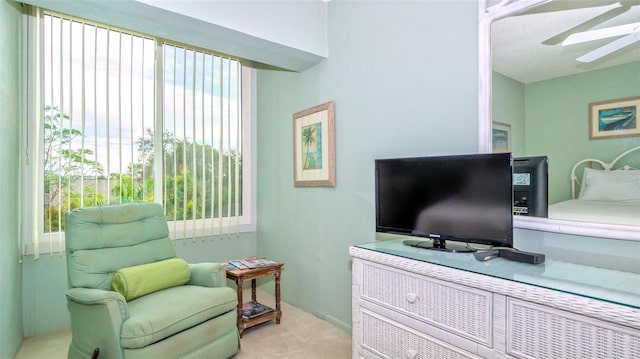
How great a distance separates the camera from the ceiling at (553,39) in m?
1.37

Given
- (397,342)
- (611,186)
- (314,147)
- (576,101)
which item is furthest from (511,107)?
(314,147)

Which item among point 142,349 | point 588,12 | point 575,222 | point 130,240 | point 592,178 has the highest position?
point 588,12

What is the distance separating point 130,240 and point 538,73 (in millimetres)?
2672

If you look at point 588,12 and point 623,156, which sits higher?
point 588,12

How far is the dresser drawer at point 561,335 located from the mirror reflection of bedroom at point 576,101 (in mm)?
548

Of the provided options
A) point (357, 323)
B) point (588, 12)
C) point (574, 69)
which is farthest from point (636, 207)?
point (357, 323)

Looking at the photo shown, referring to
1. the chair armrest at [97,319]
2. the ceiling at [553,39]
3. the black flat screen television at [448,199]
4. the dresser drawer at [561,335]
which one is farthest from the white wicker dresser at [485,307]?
the chair armrest at [97,319]

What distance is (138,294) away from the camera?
2109 mm

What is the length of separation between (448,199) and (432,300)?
1.69 ft

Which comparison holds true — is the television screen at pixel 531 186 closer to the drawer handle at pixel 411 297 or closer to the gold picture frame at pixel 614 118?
the gold picture frame at pixel 614 118

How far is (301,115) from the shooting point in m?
3.12

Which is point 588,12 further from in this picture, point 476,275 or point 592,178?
point 476,275

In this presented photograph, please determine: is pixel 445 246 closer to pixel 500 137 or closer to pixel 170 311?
pixel 500 137

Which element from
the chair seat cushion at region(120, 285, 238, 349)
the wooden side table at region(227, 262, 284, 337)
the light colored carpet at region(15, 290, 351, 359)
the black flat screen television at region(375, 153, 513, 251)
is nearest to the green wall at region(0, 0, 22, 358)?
the light colored carpet at region(15, 290, 351, 359)
